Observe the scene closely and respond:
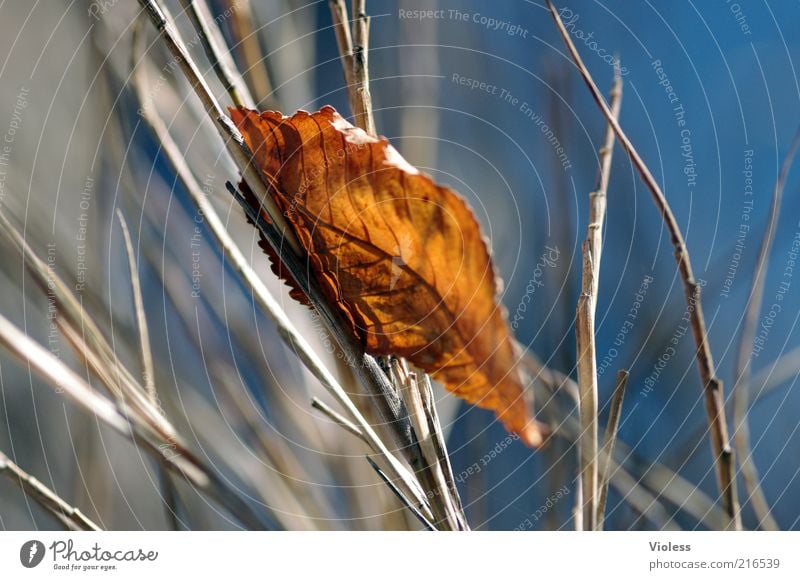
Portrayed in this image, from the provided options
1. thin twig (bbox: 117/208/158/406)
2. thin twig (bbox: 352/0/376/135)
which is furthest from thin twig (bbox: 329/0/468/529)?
thin twig (bbox: 117/208/158/406)

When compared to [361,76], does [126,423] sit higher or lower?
lower

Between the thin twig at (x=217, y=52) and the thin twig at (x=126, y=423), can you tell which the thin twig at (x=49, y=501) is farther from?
the thin twig at (x=217, y=52)

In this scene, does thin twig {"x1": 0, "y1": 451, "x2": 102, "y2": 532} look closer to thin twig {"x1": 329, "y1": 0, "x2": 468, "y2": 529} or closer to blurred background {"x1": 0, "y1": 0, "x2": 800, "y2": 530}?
blurred background {"x1": 0, "y1": 0, "x2": 800, "y2": 530}
